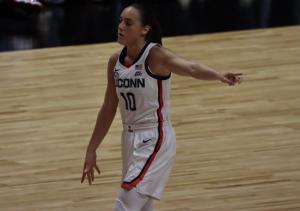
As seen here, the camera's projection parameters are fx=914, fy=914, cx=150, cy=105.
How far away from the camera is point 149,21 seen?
4605mm

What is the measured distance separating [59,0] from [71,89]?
4972mm

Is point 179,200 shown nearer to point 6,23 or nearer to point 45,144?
point 45,144

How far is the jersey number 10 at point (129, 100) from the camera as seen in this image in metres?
4.57

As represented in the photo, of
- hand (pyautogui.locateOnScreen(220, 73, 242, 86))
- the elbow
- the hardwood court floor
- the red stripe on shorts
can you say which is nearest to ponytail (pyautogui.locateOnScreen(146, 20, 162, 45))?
the red stripe on shorts

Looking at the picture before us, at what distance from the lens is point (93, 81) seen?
961 centimetres

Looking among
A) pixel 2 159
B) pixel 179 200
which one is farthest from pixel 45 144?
pixel 179 200

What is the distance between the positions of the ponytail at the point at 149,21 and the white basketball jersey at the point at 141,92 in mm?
56

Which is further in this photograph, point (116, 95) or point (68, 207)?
point (68, 207)

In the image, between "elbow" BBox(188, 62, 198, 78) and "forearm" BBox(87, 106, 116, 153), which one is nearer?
"elbow" BBox(188, 62, 198, 78)

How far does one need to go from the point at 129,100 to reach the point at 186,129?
3300mm

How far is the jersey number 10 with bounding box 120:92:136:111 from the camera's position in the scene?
15.0 ft

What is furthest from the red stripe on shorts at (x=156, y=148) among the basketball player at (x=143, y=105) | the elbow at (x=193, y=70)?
the elbow at (x=193, y=70)

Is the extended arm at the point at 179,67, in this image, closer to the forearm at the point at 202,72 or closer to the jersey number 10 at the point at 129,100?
the forearm at the point at 202,72

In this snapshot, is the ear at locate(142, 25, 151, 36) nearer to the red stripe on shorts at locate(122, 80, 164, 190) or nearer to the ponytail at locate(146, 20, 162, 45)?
the ponytail at locate(146, 20, 162, 45)
